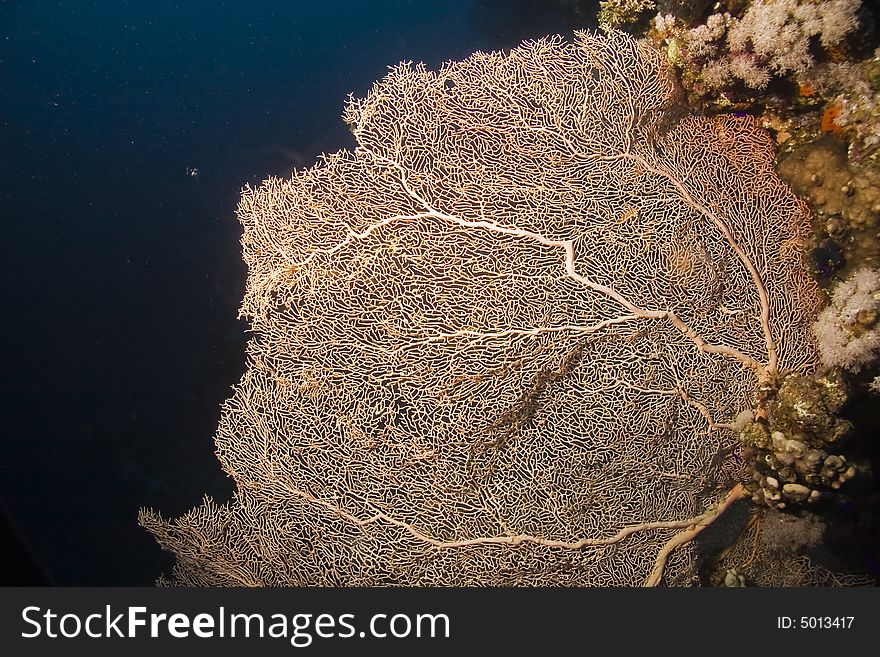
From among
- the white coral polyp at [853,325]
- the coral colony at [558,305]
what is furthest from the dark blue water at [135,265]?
the white coral polyp at [853,325]

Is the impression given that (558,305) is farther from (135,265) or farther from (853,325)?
(135,265)

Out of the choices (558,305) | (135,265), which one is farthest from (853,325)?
(135,265)

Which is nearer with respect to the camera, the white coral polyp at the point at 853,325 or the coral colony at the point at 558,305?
the white coral polyp at the point at 853,325

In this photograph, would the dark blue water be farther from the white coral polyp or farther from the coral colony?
the white coral polyp

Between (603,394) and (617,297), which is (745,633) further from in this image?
(617,297)

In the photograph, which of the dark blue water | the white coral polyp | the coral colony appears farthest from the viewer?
the dark blue water

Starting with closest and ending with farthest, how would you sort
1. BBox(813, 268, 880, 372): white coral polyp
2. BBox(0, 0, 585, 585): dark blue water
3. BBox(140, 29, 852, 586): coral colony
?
BBox(813, 268, 880, 372): white coral polyp → BBox(140, 29, 852, 586): coral colony → BBox(0, 0, 585, 585): dark blue water

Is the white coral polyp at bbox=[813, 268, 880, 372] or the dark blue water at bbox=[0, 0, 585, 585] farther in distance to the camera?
the dark blue water at bbox=[0, 0, 585, 585]

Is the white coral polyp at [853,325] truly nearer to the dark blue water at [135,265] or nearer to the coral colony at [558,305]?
the coral colony at [558,305]

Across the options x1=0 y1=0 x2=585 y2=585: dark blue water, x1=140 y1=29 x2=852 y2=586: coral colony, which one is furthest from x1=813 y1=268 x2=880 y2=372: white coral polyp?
x1=0 y1=0 x2=585 y2=585: dark blue water

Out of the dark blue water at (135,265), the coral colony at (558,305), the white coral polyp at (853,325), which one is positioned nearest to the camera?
the white coral polyp at (853,325)
